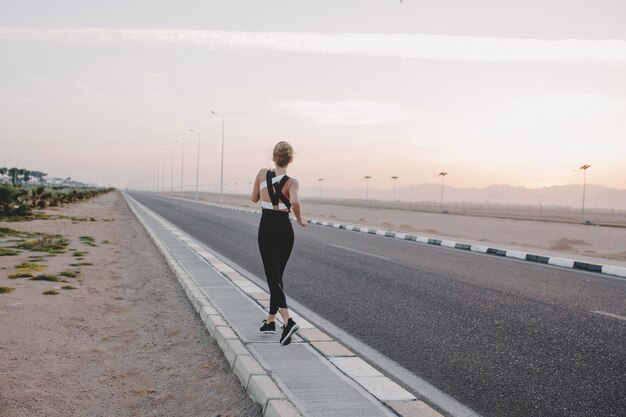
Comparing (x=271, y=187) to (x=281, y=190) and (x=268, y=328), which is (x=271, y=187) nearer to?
(x=281, y=190)

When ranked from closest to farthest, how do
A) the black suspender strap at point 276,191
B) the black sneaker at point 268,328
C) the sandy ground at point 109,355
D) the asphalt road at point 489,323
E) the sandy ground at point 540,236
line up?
the sandy ground at point 109,355 → the asphalt road at point 489,323 → the black suspender strap at point 276,191 → the black sneaker at point 268,328 → the sandy ground at point 540,236

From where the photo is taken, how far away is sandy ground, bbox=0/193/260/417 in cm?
402

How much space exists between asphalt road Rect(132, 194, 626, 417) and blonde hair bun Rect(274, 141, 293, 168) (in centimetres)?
213

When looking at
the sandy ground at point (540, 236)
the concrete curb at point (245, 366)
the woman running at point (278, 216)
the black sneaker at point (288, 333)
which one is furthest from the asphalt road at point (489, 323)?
the sandy ground at point (540, 236)

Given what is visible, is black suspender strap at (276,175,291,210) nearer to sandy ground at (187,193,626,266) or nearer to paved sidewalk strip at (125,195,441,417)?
paved sidewalk strip at (125,195,441,417)

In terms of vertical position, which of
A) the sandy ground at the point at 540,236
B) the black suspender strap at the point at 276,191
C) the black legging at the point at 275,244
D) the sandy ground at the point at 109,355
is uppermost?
the black suspender strap at the point at 276,191

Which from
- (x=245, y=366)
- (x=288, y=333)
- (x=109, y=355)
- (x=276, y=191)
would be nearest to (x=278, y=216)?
(x=276, y=191)

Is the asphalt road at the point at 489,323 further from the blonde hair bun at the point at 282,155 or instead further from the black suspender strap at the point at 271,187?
the blonde hair bun at the point at 282,155

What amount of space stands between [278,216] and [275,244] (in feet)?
0.94

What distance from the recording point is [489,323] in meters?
6.54

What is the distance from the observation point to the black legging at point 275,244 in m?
5.12

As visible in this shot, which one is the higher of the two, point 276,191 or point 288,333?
point 276,191

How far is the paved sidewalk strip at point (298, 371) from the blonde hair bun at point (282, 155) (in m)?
1.76

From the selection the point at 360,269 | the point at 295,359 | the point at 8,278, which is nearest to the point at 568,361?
the point at 295,359
